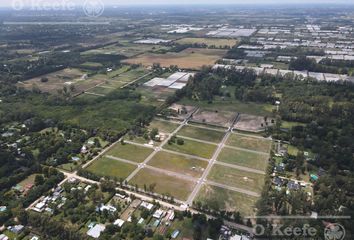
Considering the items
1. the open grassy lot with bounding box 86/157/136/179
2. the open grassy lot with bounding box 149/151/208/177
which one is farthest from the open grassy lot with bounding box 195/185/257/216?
the open grassy lot with bounding box 86/157/136/179

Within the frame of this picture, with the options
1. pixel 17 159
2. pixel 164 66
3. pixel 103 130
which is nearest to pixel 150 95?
pixel 103 130

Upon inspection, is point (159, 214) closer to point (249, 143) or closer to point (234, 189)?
point (234, 189)

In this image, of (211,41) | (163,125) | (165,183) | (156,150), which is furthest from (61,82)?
(211,41)

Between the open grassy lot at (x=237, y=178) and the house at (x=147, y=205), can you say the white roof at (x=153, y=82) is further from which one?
the house at (x=147, y=205)

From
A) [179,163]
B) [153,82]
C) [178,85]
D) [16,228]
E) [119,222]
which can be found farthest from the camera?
[153,82]

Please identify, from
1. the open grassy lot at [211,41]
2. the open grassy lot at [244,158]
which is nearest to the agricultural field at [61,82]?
the open grassy lot at [244,158]

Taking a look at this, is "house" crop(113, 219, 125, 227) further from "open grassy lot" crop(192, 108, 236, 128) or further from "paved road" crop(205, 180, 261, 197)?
"open grassy lot" crop(192, 108, 236, 128)

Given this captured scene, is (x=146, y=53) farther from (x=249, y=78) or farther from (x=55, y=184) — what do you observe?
(x=55, y=184)
